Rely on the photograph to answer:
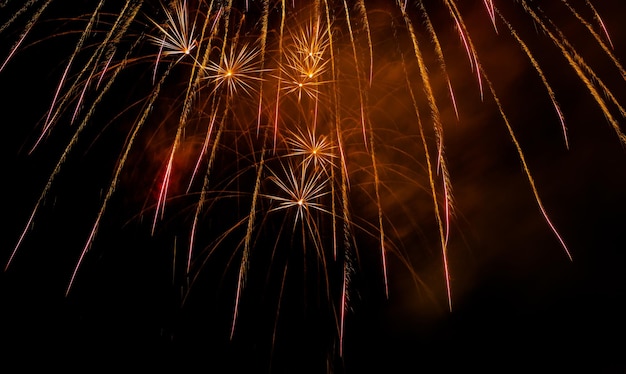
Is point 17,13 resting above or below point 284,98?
below

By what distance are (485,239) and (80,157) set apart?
8.89 ft

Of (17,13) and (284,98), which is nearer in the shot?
(17,13)

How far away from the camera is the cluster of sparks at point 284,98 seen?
1.75 m

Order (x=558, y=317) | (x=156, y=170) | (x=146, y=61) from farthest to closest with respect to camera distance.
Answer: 1. (x=558, y=317)
2. (x=156, y=170)
3. (x=146, y=61)

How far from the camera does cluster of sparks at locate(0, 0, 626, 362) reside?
1.75m

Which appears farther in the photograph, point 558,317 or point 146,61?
point 558,317

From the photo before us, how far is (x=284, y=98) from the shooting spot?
228cm

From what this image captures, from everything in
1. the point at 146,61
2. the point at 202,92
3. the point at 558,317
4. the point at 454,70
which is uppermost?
the point at 454,70

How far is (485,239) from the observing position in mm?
2660

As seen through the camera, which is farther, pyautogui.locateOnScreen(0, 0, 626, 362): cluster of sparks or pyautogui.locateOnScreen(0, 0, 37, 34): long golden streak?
pyautogui.locateOnScreen(0, 0, 626, 362): cluster of sparks

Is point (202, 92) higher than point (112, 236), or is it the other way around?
point (202, 92)

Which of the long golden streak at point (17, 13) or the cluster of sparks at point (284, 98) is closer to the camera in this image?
Result: the long golden streak at point (17, 13)

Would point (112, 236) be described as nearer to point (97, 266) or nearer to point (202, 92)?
point (97, 266)

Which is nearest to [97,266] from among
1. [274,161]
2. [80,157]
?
[80,157]
